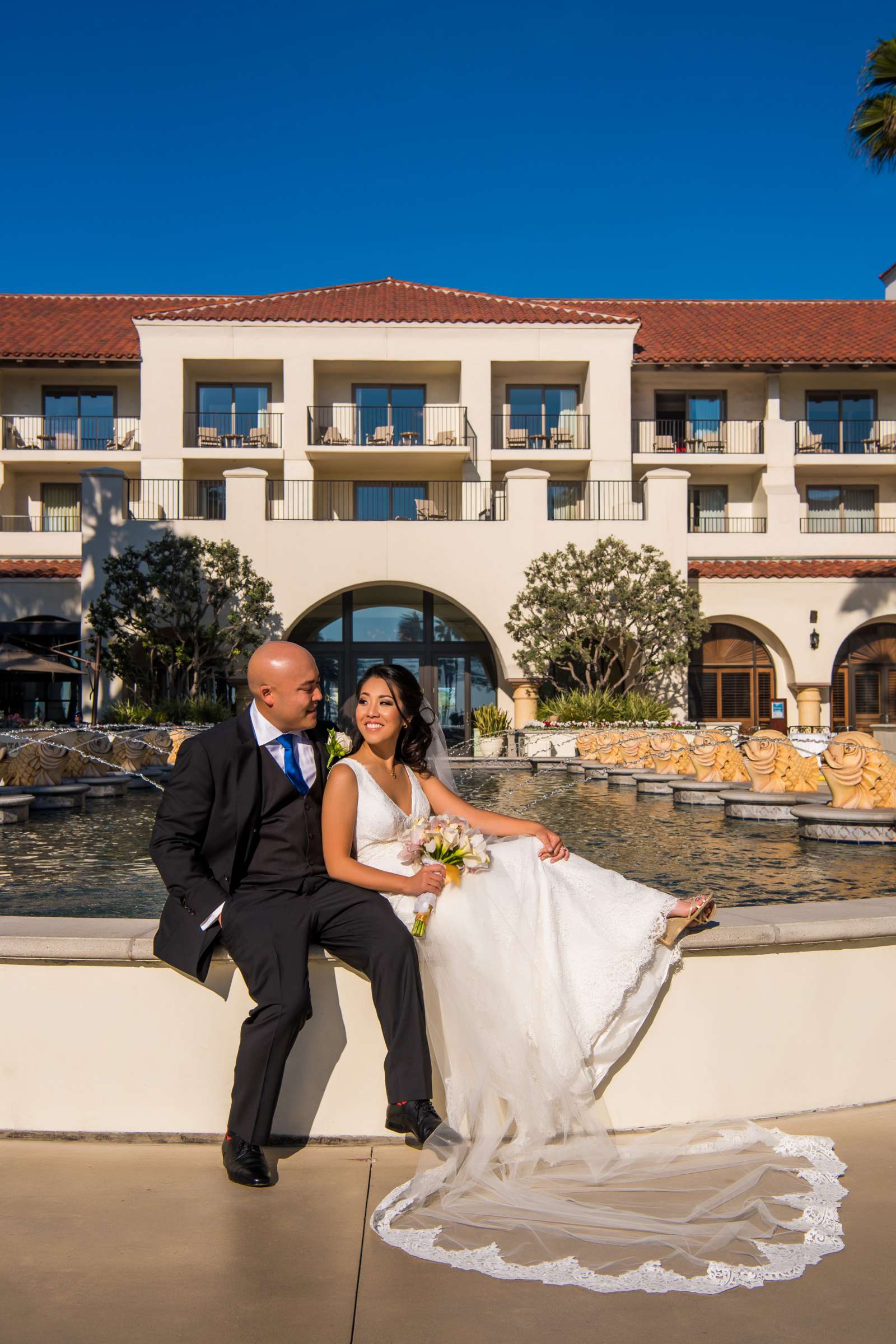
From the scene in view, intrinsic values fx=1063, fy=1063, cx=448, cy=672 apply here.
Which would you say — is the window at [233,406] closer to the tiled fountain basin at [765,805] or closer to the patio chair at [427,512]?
the patio chair at [427,512]

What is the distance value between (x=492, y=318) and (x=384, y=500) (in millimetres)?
6048

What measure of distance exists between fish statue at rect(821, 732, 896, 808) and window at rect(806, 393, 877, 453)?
2609 centimetres

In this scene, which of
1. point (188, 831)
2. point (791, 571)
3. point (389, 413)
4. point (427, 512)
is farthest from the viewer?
point (389, 413)

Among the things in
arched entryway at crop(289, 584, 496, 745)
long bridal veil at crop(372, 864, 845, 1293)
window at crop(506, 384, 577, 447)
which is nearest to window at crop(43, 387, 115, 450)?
arched entryway at crop(289, 584, 496, 745)

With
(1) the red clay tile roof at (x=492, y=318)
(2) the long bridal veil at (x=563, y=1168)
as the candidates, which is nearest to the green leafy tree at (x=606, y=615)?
(1) the red clay tile roof at (x=492, y=318)

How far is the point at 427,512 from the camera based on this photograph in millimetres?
29031

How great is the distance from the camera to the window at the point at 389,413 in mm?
30734

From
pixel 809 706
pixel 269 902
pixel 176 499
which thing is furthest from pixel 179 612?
pixel 269 902

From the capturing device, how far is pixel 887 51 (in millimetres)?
18156

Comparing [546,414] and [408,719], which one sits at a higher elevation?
[546,414]

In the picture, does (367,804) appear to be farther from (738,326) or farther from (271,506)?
(738,326)

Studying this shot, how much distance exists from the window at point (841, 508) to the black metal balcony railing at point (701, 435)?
8.25ft

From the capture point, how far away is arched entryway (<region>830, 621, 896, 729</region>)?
30.9m

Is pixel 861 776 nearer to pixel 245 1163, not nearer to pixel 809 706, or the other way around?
pixel 245 1163
